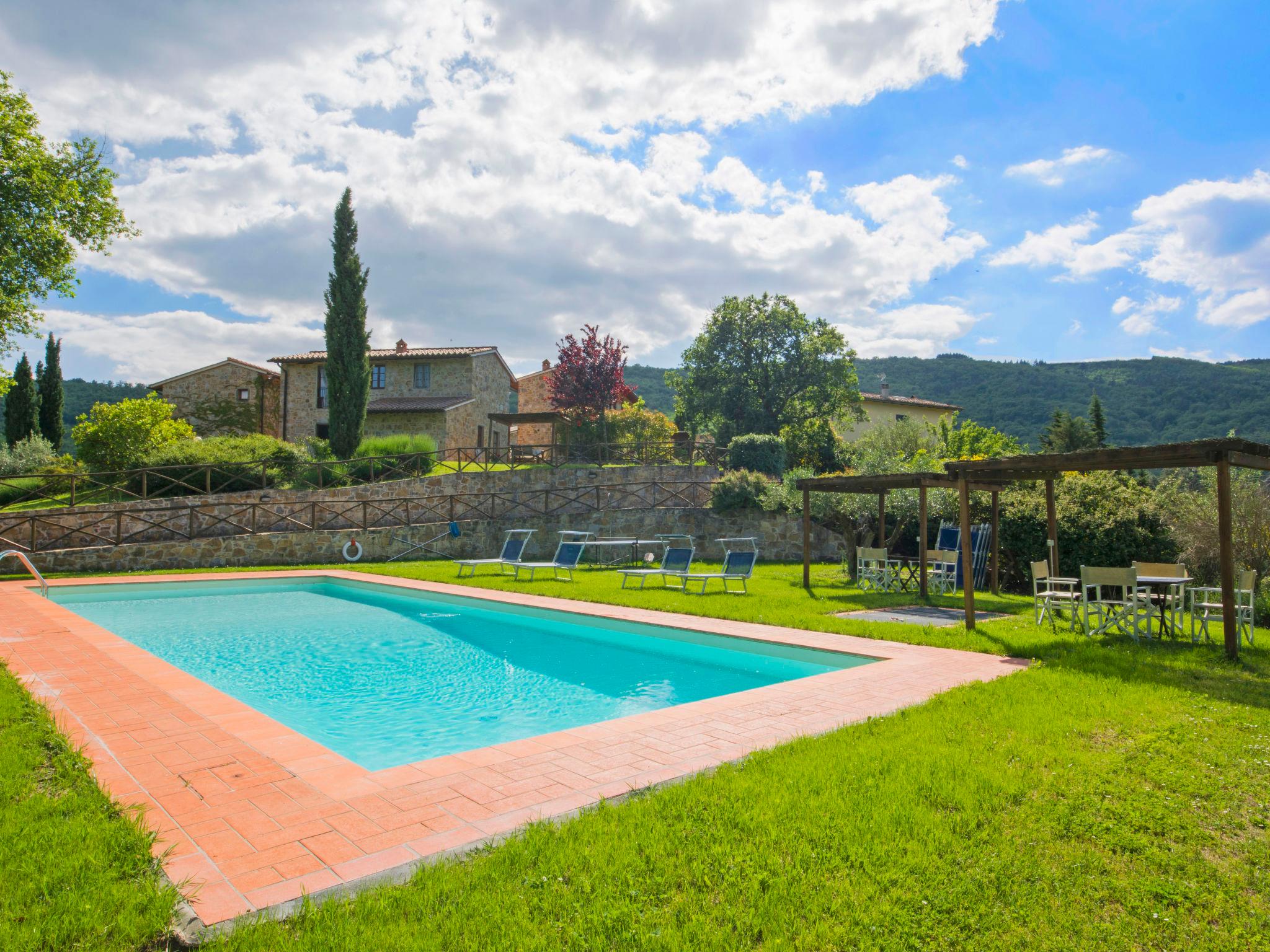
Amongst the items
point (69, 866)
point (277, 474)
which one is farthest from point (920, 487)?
point (277, 474)

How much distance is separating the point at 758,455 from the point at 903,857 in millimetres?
22608

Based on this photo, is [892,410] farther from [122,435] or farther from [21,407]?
[21,407]

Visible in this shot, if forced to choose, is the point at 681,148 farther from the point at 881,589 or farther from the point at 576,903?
the point at 576,903

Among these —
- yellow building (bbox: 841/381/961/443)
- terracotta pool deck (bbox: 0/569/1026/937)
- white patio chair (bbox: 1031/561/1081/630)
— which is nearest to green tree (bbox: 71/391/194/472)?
terracotta pool deck (bbox: 0/569/1026/937)

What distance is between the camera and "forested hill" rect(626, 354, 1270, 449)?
4888 centimetres

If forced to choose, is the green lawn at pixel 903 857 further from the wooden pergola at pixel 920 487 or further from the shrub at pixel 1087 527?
the shrub at pixel 1087 527

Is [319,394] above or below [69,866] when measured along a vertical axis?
above

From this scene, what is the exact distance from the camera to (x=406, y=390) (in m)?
35.0

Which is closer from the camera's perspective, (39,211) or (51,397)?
(39,211)

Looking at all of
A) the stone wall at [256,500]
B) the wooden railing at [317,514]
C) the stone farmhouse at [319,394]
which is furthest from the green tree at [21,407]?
the wooden railing at [317,514]

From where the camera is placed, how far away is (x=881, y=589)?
14.1 metres

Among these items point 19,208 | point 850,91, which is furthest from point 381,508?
point 850,91

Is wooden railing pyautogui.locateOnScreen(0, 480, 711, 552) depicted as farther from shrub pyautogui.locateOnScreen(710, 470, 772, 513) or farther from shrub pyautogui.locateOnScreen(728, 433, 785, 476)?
shrub pyautogui.locateOnScreen(728, 433, 785, 476)

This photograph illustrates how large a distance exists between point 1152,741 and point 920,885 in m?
2.76
